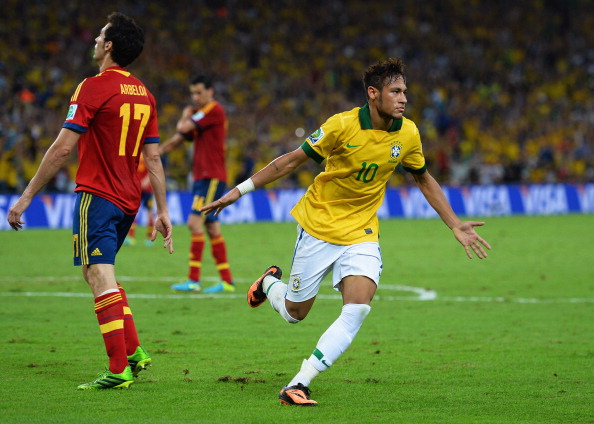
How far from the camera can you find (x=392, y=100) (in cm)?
613

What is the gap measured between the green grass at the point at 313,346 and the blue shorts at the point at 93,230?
92 cm

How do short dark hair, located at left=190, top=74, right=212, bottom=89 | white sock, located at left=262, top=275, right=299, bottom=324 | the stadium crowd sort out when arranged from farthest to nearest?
the stadium crowd < short dark hair, located at left=190, top=74, right=212, bottom=89 < white sock, located at left=262, top=275, right=299, bottom=324

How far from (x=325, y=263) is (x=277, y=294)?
0.71m

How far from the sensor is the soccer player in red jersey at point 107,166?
6.07 metres

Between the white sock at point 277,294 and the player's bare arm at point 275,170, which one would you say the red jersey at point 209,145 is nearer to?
the white sock at point 277,294

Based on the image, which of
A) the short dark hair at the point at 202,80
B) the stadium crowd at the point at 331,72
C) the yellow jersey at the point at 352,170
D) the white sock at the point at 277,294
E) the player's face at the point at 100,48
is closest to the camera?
the yellow jersey at the point at 352,170

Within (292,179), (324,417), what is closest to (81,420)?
(324,417)

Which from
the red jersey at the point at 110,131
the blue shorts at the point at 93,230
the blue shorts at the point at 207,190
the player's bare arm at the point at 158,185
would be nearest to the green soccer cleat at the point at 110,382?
the blue shorts at the point at 93,230

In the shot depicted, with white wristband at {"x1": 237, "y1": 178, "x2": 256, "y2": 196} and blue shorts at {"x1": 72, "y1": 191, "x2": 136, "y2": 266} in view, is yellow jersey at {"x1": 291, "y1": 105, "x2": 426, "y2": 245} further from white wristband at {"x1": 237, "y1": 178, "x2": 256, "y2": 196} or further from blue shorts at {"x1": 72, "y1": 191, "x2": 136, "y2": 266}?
blue shorts at {"x1": 72, "y1": 191, "x2": 136, "y2": 266}

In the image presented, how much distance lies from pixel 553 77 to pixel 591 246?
20.2m

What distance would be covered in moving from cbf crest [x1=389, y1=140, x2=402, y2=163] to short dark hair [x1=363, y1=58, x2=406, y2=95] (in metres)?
0.42

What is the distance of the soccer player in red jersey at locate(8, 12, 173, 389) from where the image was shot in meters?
6.07

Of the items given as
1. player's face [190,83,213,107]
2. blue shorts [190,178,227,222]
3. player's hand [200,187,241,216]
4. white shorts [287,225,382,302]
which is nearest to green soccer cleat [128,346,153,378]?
white shorts [287,225,382,302]

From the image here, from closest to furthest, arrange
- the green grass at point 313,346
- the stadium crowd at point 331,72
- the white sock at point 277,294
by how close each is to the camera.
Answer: the green grass at point 313,346 < the white sock at point 277,294 < the stadium crowd at point 331,72
